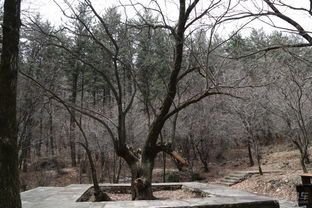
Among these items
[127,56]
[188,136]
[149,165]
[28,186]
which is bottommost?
[28,186]

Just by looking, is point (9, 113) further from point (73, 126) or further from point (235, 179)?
point (73, 126)

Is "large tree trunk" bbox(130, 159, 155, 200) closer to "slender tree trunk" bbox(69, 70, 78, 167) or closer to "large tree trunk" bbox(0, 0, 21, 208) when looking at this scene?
"large tree trunk" bbox(0, 0, 21, 208)

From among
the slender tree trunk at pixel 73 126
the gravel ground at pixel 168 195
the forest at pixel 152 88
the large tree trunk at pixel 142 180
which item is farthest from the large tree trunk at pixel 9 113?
the slender tree trunk at pixel 73 126

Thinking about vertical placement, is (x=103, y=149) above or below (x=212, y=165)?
above

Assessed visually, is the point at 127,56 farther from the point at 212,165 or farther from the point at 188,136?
the point at 212,165

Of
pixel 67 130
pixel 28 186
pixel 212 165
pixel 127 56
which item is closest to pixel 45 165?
pixel 28 186

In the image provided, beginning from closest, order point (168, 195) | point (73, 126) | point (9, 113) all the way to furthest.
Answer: point (9, 113) < point (168, 195) < point (73, 126)

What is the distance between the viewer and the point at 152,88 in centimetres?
1426

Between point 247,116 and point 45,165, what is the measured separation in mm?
16033

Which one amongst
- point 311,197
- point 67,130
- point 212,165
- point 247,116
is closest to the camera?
point 311,197

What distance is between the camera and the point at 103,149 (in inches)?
644

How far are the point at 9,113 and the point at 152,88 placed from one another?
34.5ft

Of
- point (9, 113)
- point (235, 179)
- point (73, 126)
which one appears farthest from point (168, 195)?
point (73, 126)

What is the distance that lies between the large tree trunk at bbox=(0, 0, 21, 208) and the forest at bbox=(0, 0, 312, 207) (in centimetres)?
3
